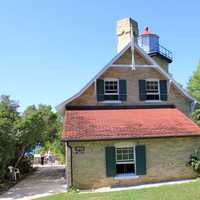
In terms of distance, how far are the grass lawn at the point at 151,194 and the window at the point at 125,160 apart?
2899mm

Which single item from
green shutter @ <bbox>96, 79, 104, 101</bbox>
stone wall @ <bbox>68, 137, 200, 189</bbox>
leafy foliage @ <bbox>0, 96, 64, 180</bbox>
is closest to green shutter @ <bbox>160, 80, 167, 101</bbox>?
green shutter @ <bbox>96, 79, 104, 101</bbox>

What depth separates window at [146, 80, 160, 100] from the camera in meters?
22.1

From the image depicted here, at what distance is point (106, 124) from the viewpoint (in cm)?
1814

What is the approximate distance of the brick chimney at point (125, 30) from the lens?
2442 cm

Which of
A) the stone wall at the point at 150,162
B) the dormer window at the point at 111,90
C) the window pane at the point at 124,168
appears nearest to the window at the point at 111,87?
the dormer window at the point at 111,90

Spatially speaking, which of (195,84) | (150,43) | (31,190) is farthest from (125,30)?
(195,84)

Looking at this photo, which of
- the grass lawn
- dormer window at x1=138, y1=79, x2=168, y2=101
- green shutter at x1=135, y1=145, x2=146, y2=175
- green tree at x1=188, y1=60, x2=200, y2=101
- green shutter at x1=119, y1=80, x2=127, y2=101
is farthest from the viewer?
green tree at x1=188, y1=60, x2=200, y2=101

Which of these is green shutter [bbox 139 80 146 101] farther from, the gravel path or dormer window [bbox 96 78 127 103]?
the gravel path

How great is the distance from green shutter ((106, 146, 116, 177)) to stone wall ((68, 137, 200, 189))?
20 centimetres

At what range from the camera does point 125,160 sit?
17.4 m

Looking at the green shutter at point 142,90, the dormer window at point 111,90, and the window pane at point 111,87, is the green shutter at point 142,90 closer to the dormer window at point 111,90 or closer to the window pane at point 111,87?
the dormer window at point 111,90

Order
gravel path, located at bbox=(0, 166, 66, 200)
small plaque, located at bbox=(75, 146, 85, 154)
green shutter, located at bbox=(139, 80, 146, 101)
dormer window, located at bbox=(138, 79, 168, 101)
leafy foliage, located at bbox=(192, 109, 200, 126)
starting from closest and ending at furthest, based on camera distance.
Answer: gravel path, located at bbox=(0, 166, 66, 200) → small plaque, located at bbox=(75, 146, 85, 154) → green shutter, located at bbox=(139, 80, 146, 101) → dormer window, located at bbox=(138, 79, 168, 101) → leafy foliage, located at bbox=(192, 109, 200, 126)

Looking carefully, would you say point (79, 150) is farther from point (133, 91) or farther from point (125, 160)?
point (133, 91)

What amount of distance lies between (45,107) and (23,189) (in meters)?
11.9
